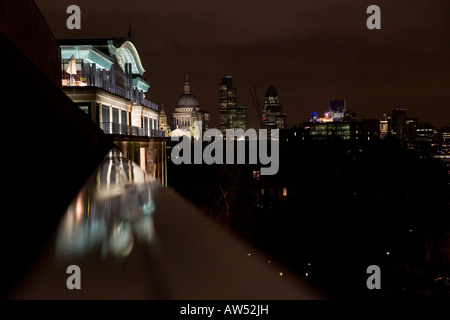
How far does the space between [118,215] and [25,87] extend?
2.33m

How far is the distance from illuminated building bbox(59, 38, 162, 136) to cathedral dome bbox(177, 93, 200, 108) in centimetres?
10415

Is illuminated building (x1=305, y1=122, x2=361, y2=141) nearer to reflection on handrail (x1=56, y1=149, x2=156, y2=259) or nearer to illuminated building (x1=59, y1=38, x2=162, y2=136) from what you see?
illuminated building (x1=59, y1=38, x2=162, y2=136)

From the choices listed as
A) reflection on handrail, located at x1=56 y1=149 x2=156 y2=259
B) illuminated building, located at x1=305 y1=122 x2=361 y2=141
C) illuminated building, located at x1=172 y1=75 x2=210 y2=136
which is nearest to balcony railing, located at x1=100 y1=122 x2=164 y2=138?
reflection on handrail, located at x1=56 y1=149 x2=156 y2=259

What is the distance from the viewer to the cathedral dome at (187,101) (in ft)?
476

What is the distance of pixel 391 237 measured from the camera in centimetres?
3084

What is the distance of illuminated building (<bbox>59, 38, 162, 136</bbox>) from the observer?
25.0m

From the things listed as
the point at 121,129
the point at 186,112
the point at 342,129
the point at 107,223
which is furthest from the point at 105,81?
the point at 342,129

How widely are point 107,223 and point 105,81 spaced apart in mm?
27204

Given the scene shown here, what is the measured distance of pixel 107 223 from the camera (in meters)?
1.92

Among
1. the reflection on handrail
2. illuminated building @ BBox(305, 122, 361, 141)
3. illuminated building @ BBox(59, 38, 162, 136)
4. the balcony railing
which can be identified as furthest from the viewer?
illuminated building @ BBox(305, 122, 361, 141)

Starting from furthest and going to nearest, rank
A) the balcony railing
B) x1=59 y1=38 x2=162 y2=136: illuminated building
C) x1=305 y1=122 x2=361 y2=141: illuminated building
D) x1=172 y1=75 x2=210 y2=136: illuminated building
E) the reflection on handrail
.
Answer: x1=305 y1=122 x2=361 y2=141: illuminated building, x1=172 y1=75 x2=210 y2=136: illuminated building, x1=59 y1=38 x2=162 y2=136: illuminated building, the balcony railing, the reflection on handrail

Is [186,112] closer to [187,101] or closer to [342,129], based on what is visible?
[187,101]
